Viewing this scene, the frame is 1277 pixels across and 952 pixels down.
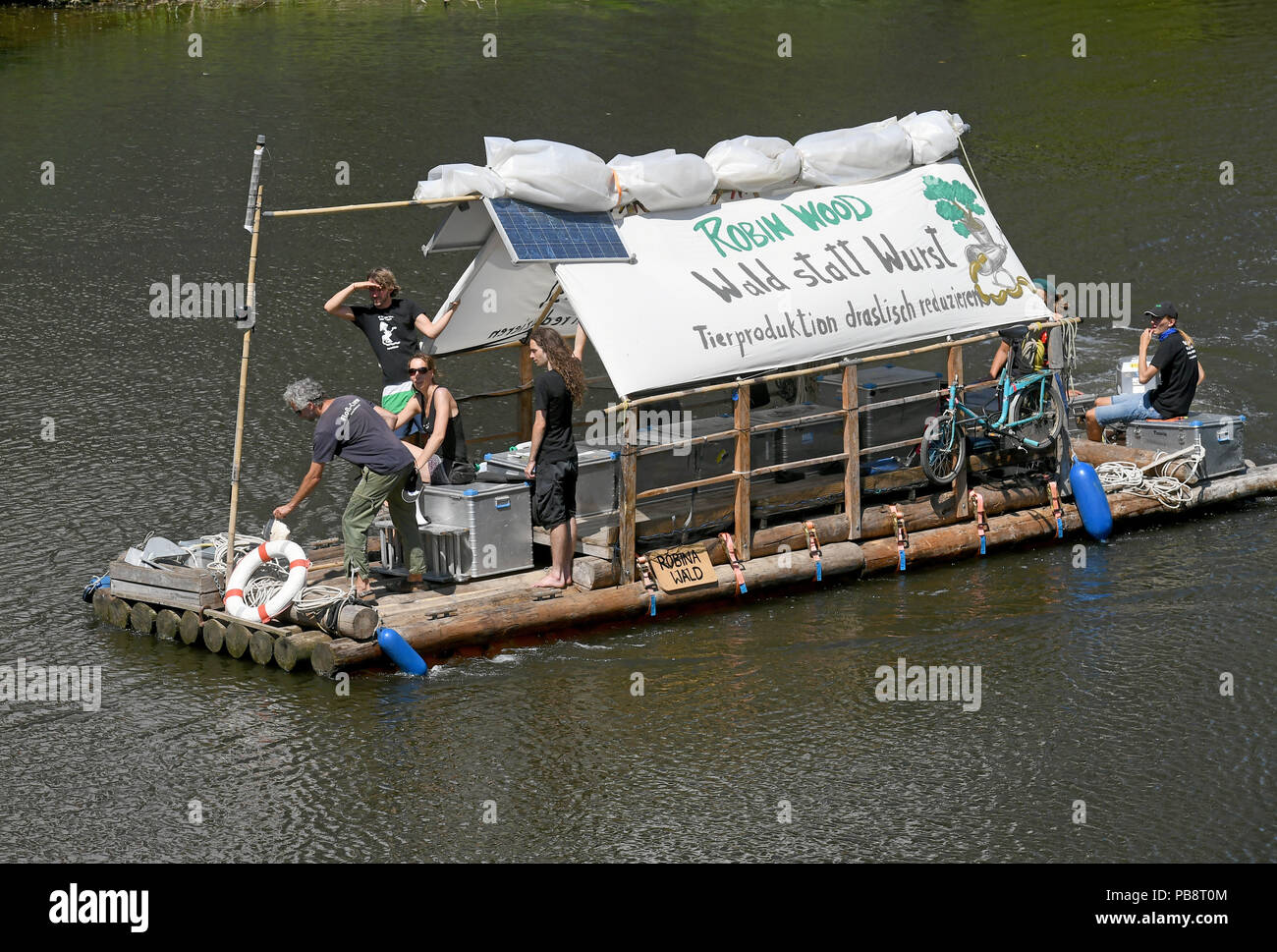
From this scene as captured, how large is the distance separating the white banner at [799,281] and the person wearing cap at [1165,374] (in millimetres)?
1617

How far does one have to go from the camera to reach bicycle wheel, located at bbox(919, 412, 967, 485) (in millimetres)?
13852

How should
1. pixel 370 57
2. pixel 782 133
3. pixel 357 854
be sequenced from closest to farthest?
pixel 357 854 → pixel 782 133 → pixel 370 57

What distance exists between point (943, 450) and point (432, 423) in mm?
4479

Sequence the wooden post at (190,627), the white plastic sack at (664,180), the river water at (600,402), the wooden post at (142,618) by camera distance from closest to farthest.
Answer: the river water at (600,402) < the wooden post at (190,627) < the wooden post at (142,618) < the white plastic sack at (664,180)

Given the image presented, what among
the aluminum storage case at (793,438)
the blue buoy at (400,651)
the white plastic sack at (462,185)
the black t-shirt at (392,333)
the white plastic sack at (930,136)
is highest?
the white plastic sack at (930,136)

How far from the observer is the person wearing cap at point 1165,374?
51.1 ft

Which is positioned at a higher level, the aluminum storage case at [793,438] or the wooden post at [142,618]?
the aluminum storage case at [793,438]

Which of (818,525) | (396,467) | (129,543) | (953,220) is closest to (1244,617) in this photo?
(818,525)

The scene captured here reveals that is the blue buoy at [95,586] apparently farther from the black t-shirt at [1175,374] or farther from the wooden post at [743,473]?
the black t-shirt at [1175,374]

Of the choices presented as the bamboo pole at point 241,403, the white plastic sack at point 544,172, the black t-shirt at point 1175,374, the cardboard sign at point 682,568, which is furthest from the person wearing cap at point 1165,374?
the bamboo pole at point 241,403

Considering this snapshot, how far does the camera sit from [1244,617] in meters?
12.7

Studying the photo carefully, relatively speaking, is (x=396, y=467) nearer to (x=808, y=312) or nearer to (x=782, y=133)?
(x=808, y=312)

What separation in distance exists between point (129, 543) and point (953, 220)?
26.1 feet

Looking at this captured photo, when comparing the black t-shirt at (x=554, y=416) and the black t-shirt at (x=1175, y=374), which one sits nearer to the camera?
the black t-shirt at (x=554, y=416)
